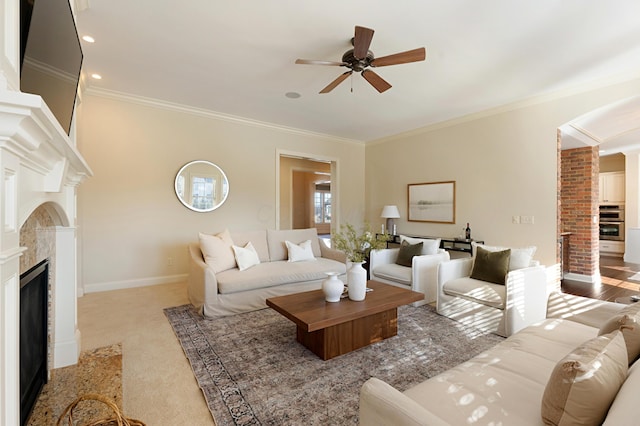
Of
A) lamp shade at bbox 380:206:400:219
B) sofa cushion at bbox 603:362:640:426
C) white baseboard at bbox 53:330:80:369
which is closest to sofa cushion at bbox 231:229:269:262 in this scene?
white baseboard at bbox 53:330:80:369

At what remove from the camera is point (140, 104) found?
433cm

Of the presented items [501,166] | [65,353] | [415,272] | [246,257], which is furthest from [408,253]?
[65,353]

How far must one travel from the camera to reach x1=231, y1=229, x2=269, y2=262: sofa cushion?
13.3ft

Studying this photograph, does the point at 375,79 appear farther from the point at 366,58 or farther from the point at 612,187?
the point at 612,187

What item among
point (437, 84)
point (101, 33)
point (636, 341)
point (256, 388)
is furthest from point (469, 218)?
point (101, 33)

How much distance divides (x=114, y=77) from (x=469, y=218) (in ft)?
17.8

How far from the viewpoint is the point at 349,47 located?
9.51ft

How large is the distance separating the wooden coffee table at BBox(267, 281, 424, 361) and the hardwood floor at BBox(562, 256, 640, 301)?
264 cm

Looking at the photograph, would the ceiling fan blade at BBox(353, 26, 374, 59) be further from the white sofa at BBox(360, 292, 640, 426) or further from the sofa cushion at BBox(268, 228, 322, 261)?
the sofa cushion at BBox(268, 228, 322, 261)

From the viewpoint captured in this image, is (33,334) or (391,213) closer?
(33,334)

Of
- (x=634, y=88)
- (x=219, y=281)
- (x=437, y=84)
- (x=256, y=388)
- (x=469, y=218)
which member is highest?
(x=437, y=84)

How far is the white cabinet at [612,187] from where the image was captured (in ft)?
23.5

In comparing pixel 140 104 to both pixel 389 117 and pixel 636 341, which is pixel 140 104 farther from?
pixel 636 341

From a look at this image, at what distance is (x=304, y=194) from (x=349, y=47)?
6.25 m
